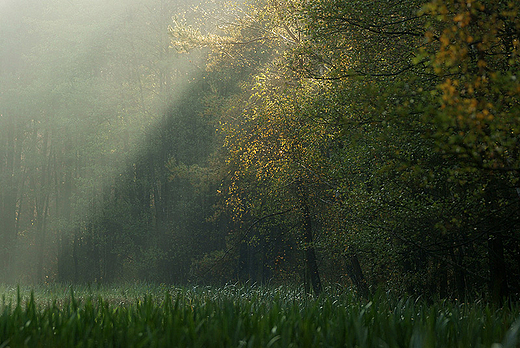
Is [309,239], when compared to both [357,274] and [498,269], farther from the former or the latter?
[498,269]

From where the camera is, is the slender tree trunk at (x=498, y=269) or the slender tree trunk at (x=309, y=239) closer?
the slender tree trunk at (x=498, y=269)

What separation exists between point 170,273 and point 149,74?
417 inches

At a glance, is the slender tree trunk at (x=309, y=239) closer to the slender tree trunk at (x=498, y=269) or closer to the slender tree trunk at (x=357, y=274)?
the slender tree trunk at (x=357, y=274)

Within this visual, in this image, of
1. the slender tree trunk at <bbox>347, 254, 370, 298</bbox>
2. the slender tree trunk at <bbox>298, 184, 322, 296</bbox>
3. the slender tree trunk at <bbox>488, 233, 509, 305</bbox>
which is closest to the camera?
the slender tree trunk at <bbox>488, 233, 509, 305</bbox>

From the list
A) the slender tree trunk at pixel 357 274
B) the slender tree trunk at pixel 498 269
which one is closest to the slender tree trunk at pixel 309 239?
the slender tree trunk at pixel 357 274

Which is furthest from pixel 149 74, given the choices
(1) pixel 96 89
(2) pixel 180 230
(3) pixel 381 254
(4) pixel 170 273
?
(3) pixel 381 254

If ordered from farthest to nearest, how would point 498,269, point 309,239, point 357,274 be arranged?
point 309,239, point 357,274, point 498,269

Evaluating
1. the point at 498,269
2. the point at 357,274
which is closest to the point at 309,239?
the point at 357,274

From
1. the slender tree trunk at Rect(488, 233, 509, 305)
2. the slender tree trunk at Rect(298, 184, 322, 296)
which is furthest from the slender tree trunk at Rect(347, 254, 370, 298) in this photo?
the slender tree trunk at Rect(488, 233, 509, 305)

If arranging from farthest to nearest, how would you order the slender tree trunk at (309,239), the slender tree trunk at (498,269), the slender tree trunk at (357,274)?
1. the slender tree trunk at (309,239)
2. the slender tree trunk at (357,274)
3. the slender tree trunk at (498,269)

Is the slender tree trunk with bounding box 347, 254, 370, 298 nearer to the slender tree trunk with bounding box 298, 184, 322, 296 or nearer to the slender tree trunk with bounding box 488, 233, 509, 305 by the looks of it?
the slender tree trunk with bounding box 298, 184, 322, 296

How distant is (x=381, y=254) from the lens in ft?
33.8

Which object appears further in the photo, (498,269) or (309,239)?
(309,239)

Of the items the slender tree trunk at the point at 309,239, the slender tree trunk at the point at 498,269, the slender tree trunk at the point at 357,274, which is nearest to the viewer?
the slender tree trunk at the point at 498,269
